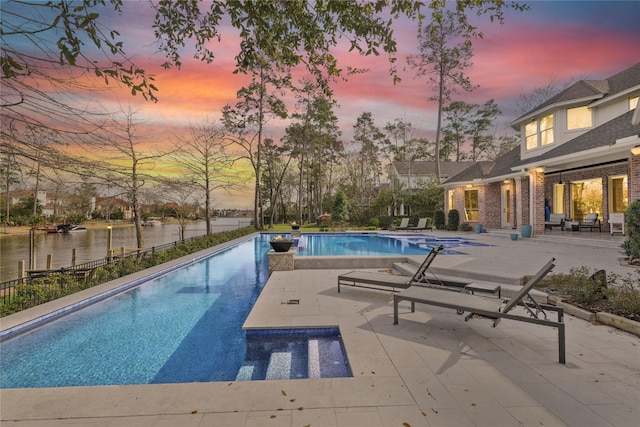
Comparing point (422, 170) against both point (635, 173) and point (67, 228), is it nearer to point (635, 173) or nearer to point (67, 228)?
point (635, 173)

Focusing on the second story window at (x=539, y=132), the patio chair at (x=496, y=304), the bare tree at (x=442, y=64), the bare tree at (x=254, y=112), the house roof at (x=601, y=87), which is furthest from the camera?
the bare tree at (x=254, y=112)

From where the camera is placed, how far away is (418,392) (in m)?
2.80

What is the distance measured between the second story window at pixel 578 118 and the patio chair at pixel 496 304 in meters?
15.2

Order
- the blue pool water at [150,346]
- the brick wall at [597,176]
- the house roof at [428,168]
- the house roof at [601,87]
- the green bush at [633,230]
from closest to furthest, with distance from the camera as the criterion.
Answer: the blue pool water at [150,346] → the green bush at [633,230] → the house roof at [601,87] → the brick wall at [597,176] → the house roof at [428,168]

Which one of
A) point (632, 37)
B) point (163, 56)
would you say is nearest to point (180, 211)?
point (163, 56)

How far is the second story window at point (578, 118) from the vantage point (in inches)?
584

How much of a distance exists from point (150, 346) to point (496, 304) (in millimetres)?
5046

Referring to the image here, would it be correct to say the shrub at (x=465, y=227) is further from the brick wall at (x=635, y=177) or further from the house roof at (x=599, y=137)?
the brick wall at (x=635, y=177)

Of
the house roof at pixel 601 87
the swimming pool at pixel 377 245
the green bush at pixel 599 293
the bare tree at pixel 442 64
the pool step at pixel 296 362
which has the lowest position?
the pool step at pixel 296 362

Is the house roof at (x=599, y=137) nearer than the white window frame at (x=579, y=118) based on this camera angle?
Yes

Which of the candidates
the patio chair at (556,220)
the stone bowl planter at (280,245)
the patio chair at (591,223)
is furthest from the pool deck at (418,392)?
the patio chair at (556,220)

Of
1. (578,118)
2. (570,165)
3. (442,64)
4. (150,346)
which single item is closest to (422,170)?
A: (442,64)

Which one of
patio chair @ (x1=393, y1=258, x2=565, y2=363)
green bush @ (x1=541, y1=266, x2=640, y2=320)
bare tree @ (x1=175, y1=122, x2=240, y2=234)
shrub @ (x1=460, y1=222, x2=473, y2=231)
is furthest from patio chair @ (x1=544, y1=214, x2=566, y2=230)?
bare tree @ (x1=175, y1=122, x2=240, y2=234)

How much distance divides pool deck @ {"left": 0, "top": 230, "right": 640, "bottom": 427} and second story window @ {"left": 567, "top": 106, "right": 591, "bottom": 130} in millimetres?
14734
